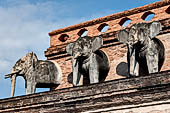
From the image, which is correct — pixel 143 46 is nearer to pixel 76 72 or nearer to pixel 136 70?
pixel 136 70

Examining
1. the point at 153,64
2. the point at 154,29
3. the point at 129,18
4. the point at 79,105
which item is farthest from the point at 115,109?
the point at 129,18

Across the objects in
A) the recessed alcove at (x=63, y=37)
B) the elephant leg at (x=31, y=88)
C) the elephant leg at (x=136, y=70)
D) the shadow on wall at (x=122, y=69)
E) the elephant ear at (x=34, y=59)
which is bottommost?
the elephant leg at (x=31, y=88)

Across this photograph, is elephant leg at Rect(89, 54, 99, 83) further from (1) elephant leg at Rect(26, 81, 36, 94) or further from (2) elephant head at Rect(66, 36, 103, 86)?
(1) elephant leg at Rect(26, 81, 36, 94)

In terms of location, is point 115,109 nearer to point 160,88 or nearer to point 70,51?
point 160,88

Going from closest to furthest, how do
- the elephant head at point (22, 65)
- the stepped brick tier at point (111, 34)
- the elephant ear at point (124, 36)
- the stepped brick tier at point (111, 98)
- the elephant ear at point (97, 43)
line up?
the stepped brick tier at point (111, 98), the elephant ear at point (124, 36), the elephant ear at point (97, 43), the stepped brick tier at point (111, 34), the elephant head at point (22, 65)

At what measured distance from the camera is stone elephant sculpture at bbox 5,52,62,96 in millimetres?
11938

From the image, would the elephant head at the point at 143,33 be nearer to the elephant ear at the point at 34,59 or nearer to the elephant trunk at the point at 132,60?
the elephant trunk at the point at 132,60

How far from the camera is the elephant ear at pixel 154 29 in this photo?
10.4m

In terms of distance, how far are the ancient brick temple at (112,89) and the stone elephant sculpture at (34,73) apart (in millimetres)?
460

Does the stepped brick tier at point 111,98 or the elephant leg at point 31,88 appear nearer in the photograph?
the stepped brick tier at point 111,98

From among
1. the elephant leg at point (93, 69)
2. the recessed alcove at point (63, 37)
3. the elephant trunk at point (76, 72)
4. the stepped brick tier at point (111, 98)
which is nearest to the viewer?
the stepped brick tier at point (111, 98)

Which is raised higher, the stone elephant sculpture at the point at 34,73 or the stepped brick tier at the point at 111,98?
the stone elephant sculpture at the point at 34,73

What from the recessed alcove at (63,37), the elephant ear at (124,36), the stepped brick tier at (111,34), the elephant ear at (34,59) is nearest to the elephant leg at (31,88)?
the elephant ear at (34,59)

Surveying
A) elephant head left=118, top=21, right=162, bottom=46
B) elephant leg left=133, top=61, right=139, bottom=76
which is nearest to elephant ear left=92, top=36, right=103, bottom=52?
elephant head left=118, top=21, right=162, bottom=46
